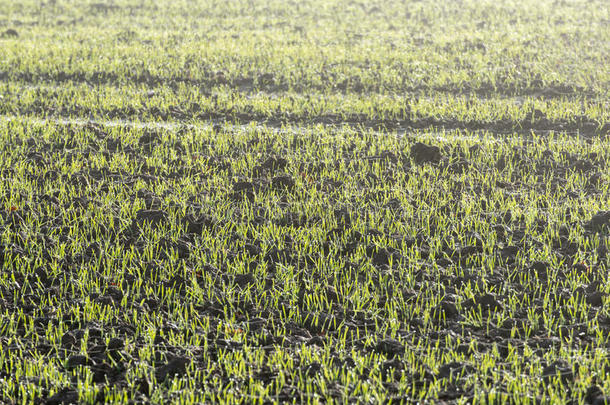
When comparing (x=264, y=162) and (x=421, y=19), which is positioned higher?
(x=421, y=19)

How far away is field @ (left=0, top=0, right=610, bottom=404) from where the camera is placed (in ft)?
11.8

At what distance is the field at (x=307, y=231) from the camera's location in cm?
360

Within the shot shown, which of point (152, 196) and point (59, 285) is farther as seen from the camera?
point (152, 196)

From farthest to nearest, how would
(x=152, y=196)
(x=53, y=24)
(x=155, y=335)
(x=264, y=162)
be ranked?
(x=53, y=24)
(x=264, y=162)
(x=152, y=196)
(x=155, y=335)

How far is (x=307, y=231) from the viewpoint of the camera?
5.17m

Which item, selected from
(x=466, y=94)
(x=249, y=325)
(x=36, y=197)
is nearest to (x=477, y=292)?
(x=249, y=325)

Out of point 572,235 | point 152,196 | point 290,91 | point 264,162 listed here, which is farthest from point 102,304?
point 290,91

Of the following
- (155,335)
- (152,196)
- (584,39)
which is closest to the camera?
(155,335)

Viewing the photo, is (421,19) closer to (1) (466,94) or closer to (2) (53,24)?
(1) (466,94)

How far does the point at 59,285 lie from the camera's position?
4.55m

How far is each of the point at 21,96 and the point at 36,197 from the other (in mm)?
4002

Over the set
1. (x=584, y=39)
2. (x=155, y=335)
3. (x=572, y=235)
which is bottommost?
(x=155, y=335)

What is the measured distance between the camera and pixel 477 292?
433 centimetres

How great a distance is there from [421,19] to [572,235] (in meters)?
11.4
